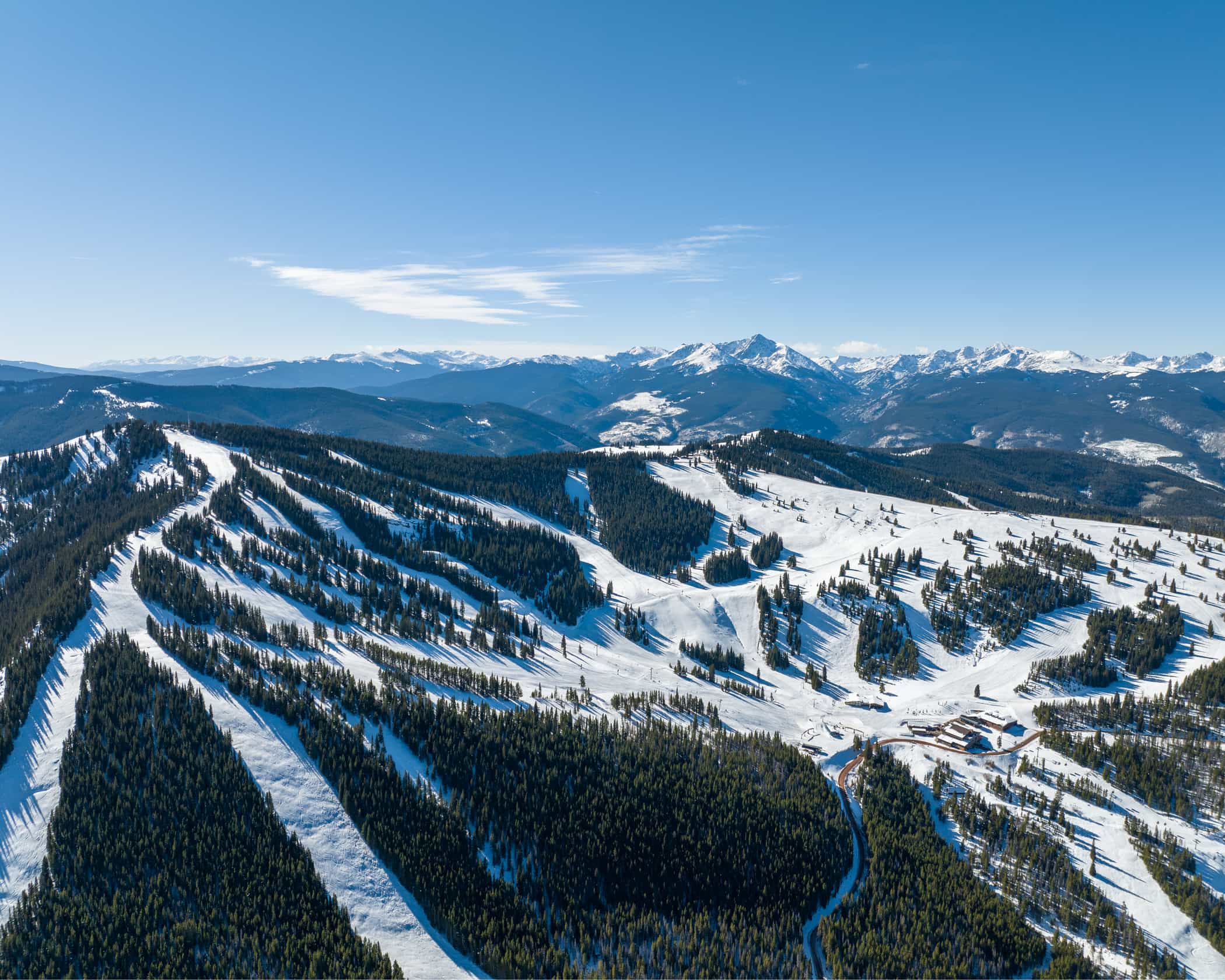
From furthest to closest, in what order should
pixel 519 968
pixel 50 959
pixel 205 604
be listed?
pixel 205 604
pixel 519 968
pixel 50 959

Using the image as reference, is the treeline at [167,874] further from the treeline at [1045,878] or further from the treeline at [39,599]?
the treeline at [1045,878]

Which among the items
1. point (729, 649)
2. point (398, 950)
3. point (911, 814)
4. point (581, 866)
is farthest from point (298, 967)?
point (729, 649)

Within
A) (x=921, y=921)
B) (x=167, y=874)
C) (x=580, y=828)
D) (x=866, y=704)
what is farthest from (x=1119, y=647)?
(x=167, y=874)

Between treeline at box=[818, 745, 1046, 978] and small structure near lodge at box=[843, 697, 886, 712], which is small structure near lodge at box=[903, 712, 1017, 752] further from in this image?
treeline at box=[818, 745, 1046, 978]

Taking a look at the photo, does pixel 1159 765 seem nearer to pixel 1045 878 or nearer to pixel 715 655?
pixel 1045 878

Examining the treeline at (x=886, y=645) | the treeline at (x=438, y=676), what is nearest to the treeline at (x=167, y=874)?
the treeline at (x=438, y=676)

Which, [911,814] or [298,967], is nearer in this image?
[298,967]

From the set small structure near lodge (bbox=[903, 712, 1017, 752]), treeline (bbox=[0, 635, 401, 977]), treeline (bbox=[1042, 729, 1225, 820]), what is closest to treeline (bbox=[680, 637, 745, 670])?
small structure near lodge (bbox=[903, 712, 1017, 752])

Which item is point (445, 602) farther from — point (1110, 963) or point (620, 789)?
point (1110, 963)
